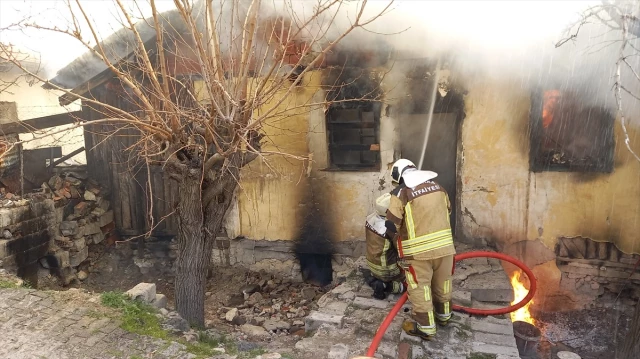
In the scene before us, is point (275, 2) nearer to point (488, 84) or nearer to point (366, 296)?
point (488, 84)

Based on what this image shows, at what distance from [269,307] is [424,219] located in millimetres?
4206

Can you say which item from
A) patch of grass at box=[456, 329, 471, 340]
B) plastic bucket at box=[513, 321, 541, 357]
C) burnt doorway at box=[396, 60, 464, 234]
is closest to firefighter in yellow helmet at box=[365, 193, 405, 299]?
patch of grass at box=[456, 329, 471, 340]

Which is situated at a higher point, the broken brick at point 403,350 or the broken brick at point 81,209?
the broken brick at point 81,209

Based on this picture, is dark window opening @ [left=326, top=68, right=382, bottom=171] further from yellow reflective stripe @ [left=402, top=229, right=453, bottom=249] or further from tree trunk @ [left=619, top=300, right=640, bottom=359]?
tree trunk @ [left=619, top=300, right=640, bottom=359]

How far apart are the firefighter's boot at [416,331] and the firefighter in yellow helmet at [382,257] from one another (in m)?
0.91

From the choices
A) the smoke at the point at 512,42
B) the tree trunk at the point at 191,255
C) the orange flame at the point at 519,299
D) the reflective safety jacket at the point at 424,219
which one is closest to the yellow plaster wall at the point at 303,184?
the smoke at the point at 512,42

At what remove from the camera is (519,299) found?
778 cm

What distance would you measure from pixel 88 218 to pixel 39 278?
57.6 inches

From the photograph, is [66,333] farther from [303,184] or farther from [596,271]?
[596,271]

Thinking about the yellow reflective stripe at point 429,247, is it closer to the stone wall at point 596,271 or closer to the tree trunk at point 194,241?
the tree trunk at point 194,241

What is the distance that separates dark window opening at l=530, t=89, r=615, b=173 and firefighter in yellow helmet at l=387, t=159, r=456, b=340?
3093 millimetres

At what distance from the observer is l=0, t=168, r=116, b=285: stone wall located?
7.97 meters

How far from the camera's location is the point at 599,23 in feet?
22.4

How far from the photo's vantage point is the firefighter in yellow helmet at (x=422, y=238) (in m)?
5.32
